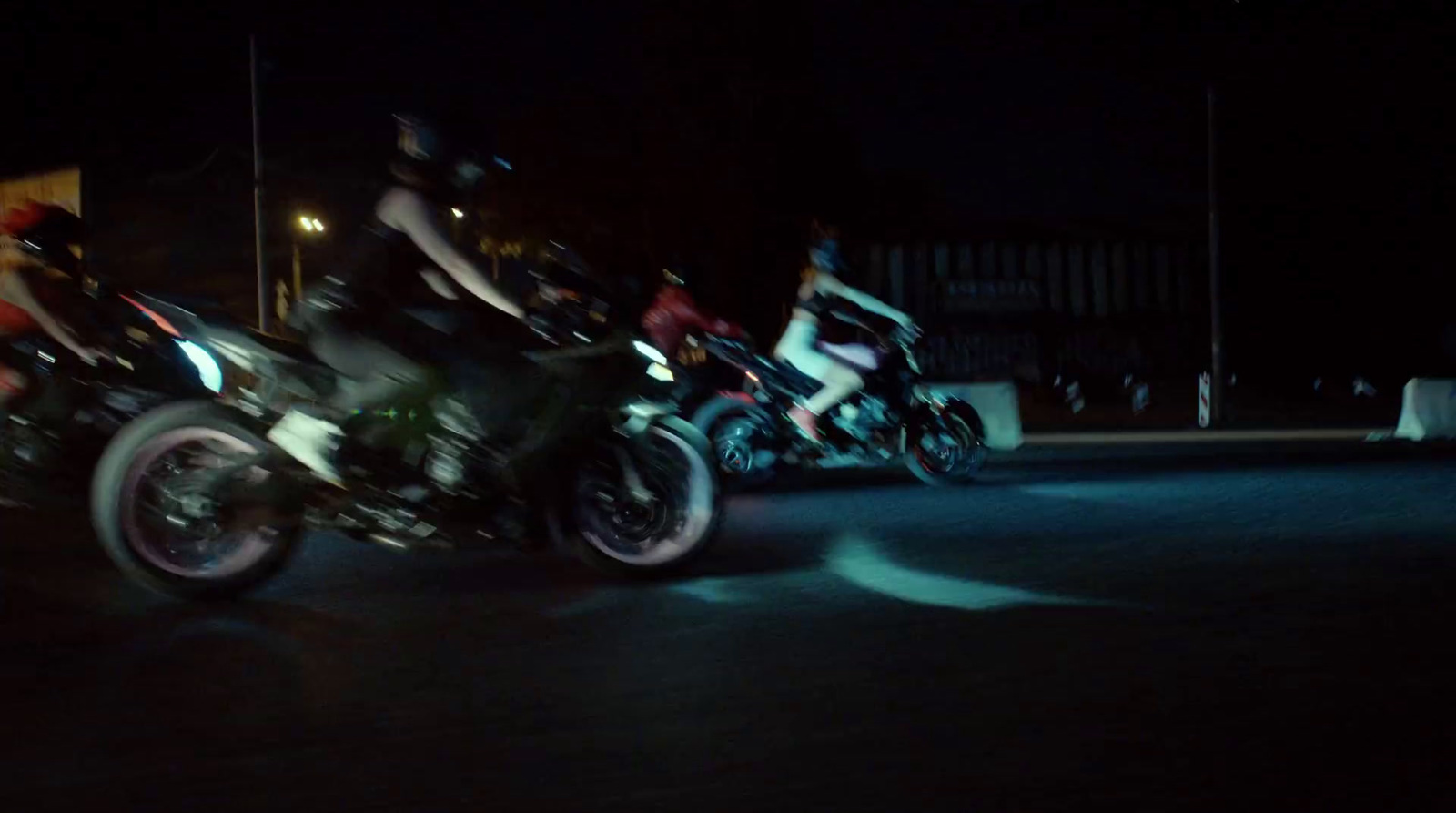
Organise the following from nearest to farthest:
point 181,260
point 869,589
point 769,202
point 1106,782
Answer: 1. point 1106,782
2. point 869,589
3. point 769,202
4. point 181,260

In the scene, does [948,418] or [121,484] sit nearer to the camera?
[121,484]

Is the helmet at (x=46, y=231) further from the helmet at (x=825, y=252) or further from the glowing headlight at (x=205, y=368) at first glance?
the helmet at (x=825, y=252)

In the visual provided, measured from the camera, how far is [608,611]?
7.99 metres

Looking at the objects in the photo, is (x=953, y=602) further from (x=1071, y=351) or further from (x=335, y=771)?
(x=1071, y=351)

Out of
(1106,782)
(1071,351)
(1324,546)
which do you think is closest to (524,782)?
(1106,782)

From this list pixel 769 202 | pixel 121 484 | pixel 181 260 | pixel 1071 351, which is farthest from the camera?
pixel 181 260

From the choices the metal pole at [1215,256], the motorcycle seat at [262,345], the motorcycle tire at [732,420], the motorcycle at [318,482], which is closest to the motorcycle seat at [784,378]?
the motorcycle tire at [732,420]

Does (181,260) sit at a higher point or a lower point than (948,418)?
higher

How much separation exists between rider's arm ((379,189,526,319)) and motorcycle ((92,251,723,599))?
437mm

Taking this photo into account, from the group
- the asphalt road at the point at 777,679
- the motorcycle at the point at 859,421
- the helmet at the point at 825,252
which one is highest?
the helmet at the point at 825,252

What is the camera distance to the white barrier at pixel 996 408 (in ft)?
59.6

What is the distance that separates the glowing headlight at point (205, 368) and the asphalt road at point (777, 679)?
105 cm

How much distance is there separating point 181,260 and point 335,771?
128 ft

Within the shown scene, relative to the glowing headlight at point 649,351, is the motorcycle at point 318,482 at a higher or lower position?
lower
